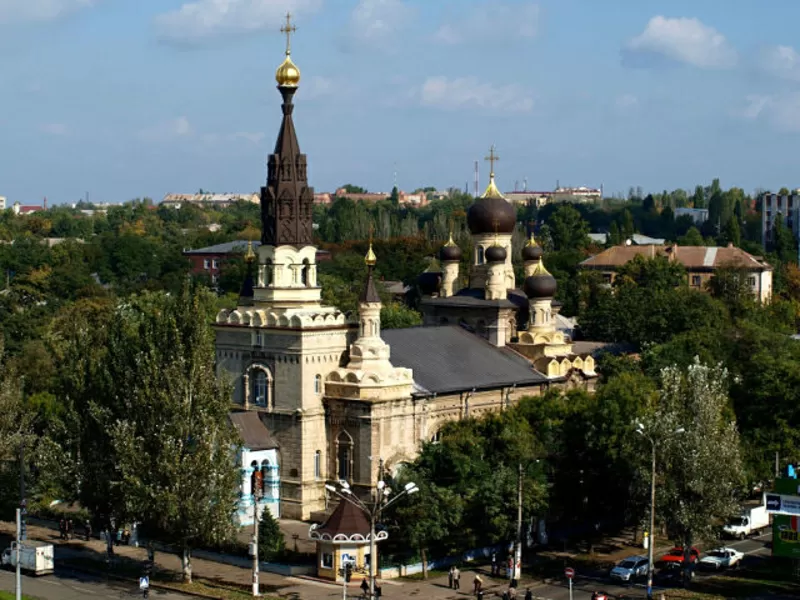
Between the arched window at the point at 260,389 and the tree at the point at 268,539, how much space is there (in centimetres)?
875

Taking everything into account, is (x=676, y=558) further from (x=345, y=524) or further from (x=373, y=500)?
(x=345, y=524)

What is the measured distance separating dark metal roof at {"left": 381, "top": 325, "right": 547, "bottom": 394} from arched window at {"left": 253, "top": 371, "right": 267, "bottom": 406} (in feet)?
18.7

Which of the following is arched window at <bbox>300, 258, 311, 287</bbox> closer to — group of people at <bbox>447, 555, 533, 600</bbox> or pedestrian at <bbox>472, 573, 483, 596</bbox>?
group of people at <bbox>447, 555, 533, 600</bbox>

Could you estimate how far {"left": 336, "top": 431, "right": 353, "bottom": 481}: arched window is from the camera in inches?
2347

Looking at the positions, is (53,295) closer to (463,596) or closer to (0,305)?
(0,305)

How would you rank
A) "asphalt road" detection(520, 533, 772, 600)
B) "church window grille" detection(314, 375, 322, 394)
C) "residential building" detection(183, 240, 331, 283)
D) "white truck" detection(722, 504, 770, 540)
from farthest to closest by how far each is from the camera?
"residential building" detection(183, 240, 331, 283)
"church window grille" detection(314, 375, 322, 394)
"white truck" detection(722, 504, 770, 540)
"asphalt road" detection(520, 533, 772, 600)

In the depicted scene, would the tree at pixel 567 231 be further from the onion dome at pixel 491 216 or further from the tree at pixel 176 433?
the tree at pixel 176 433

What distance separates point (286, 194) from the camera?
205 ft

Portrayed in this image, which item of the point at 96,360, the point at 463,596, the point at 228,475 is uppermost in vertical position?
the point at 96,360

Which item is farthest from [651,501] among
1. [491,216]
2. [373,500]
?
[491,216]

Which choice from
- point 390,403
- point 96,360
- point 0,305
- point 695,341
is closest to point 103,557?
point 96,360

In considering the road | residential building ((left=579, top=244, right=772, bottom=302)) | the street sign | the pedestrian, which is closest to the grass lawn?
the road

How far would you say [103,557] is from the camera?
180 ft

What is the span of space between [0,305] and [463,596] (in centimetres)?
6702
